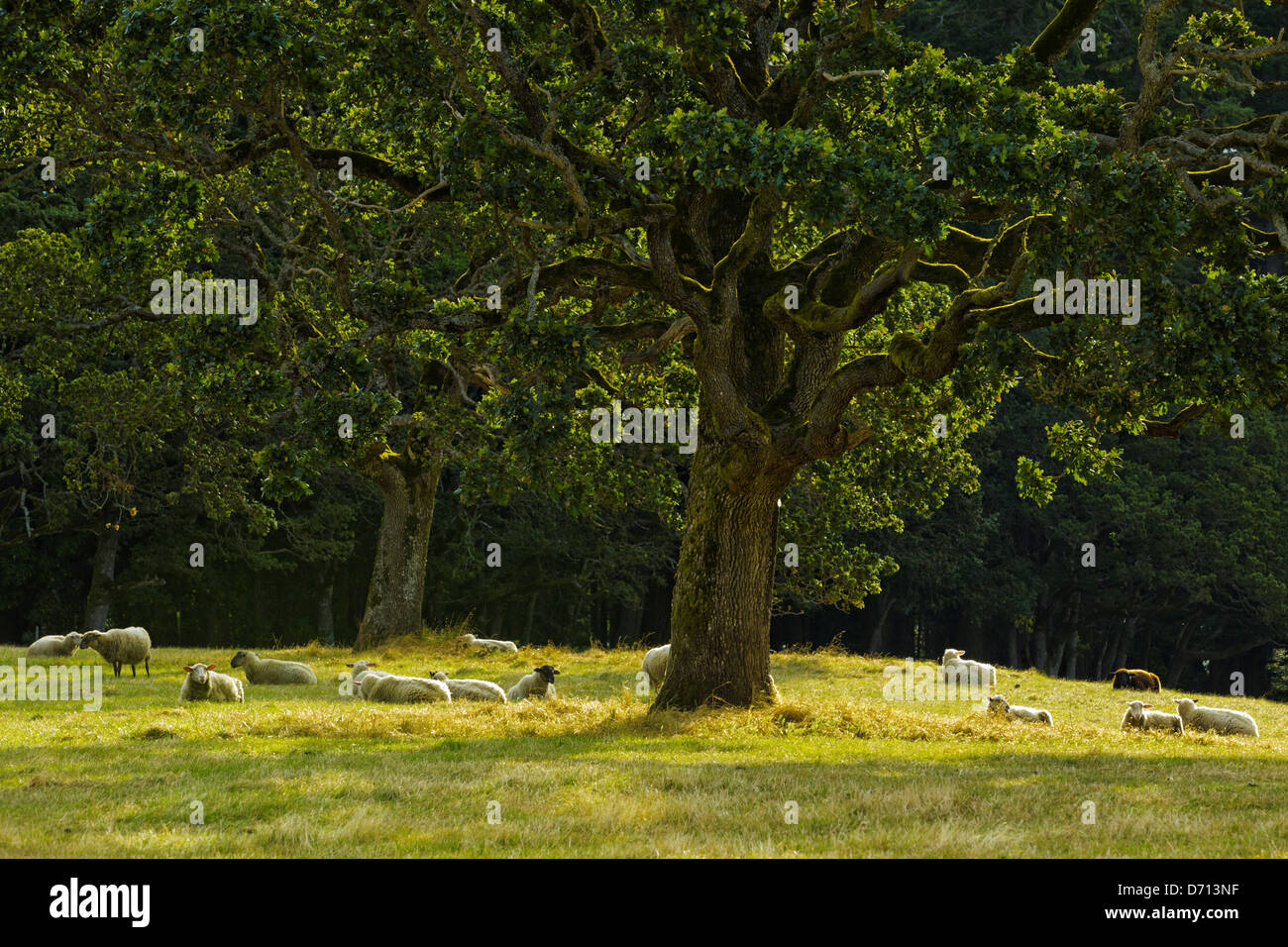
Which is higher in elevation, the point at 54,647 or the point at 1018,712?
the point at 54,647

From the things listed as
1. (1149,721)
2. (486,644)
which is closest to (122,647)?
(486,644)

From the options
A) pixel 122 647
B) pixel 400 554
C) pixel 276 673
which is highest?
pixel 400 554

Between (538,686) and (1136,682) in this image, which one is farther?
(1136,682)

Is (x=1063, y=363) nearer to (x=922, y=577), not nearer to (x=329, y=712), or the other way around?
(x=329, y=712)

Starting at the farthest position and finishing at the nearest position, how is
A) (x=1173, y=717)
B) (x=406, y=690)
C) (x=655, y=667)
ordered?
(x=655, y=667), (x=406, y=690), (x=1173, y=717)

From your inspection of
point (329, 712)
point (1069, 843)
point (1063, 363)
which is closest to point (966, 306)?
point (1063, 363)

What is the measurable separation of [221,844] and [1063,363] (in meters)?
11.0

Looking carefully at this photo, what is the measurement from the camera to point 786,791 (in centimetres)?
1030

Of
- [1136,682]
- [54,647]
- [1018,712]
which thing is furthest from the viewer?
[1136,682]

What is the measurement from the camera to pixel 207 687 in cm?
1764

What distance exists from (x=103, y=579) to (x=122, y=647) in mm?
18484

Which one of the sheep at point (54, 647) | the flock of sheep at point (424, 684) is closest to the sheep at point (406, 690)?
the flock of sheep at point (424, 684)

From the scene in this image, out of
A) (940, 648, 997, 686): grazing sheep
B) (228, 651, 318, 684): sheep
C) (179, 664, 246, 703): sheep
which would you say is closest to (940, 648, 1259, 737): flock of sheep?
(940, 648, 997, 686): grazing sheep

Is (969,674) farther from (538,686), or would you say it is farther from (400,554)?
(400,554)
